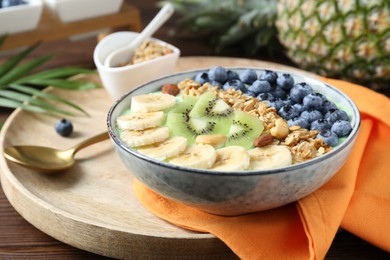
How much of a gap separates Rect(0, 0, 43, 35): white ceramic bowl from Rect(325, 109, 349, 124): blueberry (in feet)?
4.04

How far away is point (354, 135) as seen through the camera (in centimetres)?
129

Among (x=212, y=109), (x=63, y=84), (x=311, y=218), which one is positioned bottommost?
(x=63, y=84)

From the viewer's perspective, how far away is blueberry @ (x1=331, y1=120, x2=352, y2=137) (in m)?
1.32

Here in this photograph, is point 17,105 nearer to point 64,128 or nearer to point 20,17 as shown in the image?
point 64,128

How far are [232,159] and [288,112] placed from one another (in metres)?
0.28

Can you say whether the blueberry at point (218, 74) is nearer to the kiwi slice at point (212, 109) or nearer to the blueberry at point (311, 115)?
the kiwi slice at point (212, 109)

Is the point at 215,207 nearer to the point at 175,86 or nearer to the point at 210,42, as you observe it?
the point at 175,86

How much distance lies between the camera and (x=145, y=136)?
1.29 meters

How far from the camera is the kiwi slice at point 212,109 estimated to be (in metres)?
1.38

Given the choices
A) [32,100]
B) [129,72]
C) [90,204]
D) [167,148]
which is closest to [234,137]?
[167,148]

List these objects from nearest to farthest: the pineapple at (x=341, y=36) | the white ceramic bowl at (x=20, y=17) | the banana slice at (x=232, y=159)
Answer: the banana slice at (x=232, y=159)
the pineapple at (x=341, y=36)
the white ceramic bowl at (x=20, y=17)

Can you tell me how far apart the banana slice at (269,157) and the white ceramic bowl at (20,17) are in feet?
4.03

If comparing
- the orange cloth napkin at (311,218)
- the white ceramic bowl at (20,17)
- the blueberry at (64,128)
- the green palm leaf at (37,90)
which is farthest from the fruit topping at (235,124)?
the white ceramic bowl at (20,17)

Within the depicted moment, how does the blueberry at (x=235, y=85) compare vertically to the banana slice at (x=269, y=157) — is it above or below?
below
